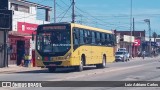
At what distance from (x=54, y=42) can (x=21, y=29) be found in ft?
52.4

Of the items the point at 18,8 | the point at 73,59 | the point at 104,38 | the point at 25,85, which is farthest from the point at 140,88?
the point at 18,8

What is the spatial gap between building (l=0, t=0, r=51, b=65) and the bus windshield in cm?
1129

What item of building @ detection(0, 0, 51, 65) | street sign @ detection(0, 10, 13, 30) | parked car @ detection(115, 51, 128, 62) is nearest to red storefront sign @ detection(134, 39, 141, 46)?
parked car @ detection(115, 51, 128, 62)

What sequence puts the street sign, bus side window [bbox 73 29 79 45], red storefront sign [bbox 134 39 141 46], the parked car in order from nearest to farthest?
1. bus side window [bbox 73 29 79 45]
2. the street sign
3. the parked car
4. red storefront sign [bbox 134 39 141 46]

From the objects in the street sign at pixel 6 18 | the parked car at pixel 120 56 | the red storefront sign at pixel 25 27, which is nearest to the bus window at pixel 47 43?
the street sign at pixel 6 18

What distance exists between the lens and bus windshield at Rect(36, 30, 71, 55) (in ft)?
95.9

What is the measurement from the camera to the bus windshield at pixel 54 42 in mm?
29219

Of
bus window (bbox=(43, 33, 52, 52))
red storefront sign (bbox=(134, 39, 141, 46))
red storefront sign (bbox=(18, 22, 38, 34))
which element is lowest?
red storefront sign (bbox=(134, 39, 141, 46))

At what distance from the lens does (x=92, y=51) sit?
33.5 meters

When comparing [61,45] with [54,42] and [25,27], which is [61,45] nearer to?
[54,42]

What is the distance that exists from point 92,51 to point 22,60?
37.1 feet

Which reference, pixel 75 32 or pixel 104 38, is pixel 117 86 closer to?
pixel 75 32

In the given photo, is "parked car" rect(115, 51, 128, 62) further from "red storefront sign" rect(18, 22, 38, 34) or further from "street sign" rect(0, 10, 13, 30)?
"street sign" rect(0, 10, 13, 30)

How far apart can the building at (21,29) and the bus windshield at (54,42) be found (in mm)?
11292
